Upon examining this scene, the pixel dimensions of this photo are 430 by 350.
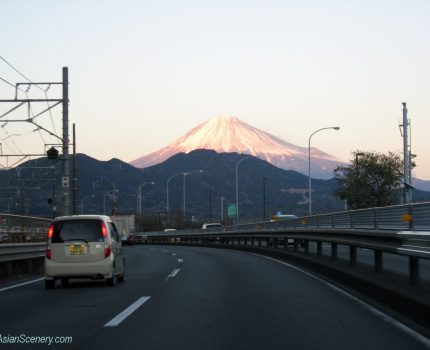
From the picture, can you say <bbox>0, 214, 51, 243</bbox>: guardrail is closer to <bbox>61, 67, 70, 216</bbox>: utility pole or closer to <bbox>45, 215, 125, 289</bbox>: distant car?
<bbox>45, 215, 125, 289</bbox>: distant car

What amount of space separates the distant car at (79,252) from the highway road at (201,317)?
38 centimetres

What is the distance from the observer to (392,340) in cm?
859

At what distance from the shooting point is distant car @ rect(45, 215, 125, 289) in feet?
52.7

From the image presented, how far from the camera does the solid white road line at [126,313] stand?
1019 cm

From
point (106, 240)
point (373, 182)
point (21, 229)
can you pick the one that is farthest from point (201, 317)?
point (373, 182)

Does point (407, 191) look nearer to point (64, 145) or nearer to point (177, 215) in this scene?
point (64, 145)

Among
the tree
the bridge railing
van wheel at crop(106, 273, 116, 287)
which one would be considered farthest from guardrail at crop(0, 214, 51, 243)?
the tree

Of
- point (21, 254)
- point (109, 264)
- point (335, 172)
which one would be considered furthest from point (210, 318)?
point (335, 172)

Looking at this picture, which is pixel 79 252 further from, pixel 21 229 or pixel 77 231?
pixel 21 229

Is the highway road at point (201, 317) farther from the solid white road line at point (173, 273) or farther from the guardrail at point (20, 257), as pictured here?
the solid white road line at point (173, 273)

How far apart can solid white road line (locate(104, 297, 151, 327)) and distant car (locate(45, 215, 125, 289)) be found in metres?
3.02

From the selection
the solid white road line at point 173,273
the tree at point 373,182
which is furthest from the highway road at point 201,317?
the tree at point 373,182

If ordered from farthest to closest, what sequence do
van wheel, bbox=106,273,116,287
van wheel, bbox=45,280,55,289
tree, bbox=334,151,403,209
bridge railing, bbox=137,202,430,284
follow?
1. tree, bbox=334,151,403,209
2. van wheel, bbox=106,273,116,287
3. van wheel, bbox=45,280,55,289
4. bridge railing, bbox=137,202,430,284

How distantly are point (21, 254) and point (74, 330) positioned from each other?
10720mm
